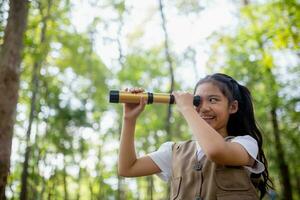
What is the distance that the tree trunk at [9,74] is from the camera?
311cm

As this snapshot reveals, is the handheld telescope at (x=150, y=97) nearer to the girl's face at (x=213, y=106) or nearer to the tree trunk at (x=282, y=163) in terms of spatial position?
the girl's face at (x=213, y=106)

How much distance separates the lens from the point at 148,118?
16.1 m

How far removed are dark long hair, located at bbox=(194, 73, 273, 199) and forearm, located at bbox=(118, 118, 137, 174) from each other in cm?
43

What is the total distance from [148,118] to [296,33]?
34.5 feet

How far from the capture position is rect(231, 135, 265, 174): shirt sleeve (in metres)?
1.84

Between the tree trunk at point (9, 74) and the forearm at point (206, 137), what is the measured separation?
1963 millimetres

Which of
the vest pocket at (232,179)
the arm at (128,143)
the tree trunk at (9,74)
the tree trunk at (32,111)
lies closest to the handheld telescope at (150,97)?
the arm at (128,143)

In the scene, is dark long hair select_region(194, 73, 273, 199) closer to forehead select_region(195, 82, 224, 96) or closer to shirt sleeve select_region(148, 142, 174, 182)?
forehead select_region(195, 82, 224, 96)

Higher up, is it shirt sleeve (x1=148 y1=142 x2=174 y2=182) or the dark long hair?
the dark long hair

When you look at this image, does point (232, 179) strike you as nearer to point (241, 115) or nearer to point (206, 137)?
point (206, 137)

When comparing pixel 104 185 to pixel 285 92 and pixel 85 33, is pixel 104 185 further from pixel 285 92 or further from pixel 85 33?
pixel 285 92

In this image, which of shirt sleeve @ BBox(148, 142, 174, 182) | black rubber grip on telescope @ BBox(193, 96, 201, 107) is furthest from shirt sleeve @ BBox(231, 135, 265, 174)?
shirt sleeve @ BBox(148, 142, 174, 182)

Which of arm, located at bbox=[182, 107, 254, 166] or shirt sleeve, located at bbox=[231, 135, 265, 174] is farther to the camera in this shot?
shirt sleeve, located at bbox=[231, 135, 265, 174]

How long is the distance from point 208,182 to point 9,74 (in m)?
2.25
